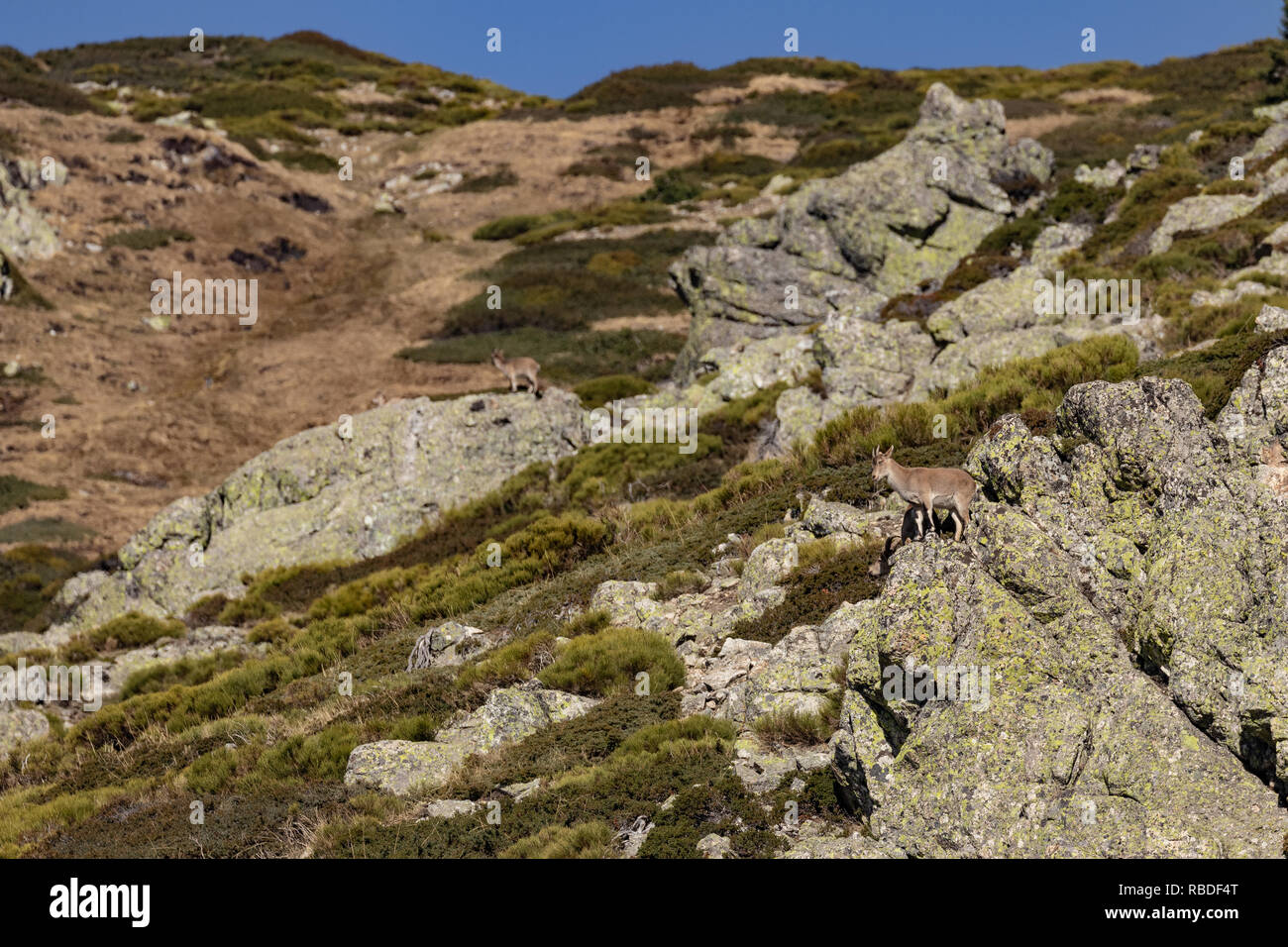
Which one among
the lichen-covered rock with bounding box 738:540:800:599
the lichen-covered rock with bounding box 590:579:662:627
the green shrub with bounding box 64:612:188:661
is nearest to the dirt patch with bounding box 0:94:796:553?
the green shrub with bounding box 64:612:188:661

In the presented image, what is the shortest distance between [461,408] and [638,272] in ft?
107

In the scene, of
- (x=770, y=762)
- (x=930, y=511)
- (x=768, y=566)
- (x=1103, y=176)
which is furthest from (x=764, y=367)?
(x=770, y=762)

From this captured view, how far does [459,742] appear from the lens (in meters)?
13.0

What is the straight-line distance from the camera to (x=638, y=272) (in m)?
59.2

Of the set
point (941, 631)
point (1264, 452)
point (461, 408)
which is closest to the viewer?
point (941, 631)

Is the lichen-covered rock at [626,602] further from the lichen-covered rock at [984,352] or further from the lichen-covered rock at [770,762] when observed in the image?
the lichen-covered rock at [984,352]

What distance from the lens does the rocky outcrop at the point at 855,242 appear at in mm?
35938

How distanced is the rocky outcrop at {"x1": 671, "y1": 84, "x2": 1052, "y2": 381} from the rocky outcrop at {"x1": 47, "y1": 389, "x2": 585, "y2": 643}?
8672mm

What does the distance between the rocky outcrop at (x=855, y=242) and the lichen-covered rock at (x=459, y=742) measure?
73.1 feet

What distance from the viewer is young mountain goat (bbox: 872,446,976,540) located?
448 inches

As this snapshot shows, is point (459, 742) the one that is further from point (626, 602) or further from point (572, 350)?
point (572, 350)

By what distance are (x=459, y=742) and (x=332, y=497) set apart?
16.4 meters
